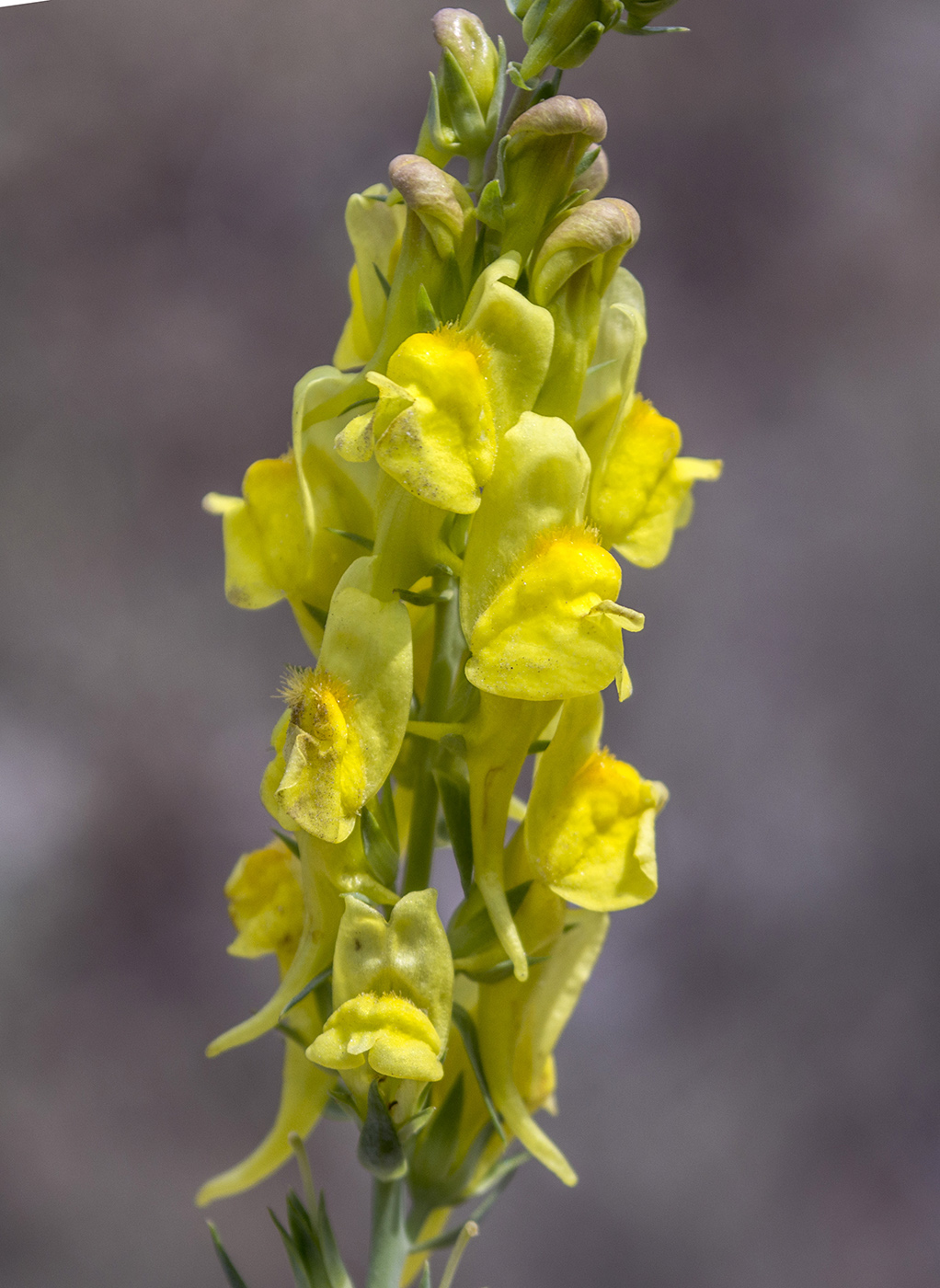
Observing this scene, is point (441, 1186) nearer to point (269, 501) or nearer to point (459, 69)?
point (269, 501)

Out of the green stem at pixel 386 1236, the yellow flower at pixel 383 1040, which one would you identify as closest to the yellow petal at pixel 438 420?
the yellow flower at pixel 383 1040

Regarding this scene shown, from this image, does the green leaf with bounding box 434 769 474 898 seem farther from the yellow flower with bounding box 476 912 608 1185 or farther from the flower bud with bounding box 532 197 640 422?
the flower bud with bounding box 532 197 640 422

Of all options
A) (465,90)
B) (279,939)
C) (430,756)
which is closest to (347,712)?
(430,756)

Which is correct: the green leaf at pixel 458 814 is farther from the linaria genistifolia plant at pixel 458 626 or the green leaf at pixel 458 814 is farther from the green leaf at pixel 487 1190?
the green leaf at pixel 487 1190

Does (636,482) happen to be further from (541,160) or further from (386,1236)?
(386,1236)

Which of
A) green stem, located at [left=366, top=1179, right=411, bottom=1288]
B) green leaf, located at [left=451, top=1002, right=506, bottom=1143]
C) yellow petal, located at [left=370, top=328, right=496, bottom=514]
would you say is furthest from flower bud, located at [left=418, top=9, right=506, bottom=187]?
green stem, located at [left=366, top=1179, right=411, bottom=1288]

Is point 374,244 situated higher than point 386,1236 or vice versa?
point 374,244
